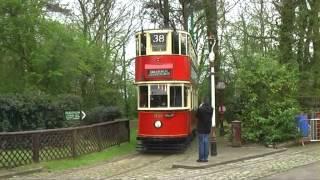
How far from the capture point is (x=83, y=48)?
31.6 meters

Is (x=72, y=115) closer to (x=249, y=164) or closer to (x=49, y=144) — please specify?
(x=49, y=144)

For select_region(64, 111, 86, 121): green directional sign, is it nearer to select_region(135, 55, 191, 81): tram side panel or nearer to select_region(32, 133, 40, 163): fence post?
select_region(135, 55, 191, 81): tram side panel

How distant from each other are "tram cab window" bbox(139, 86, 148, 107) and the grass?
197 cm

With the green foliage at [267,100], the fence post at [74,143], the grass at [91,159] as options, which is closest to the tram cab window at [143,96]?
the grass at [91,159]

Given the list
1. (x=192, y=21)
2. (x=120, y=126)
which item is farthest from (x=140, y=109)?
(x=192, y=21)

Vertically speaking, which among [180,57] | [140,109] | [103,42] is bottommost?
[140,109]

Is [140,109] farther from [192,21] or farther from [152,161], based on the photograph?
[192,21]

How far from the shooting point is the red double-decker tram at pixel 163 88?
22.1 metres

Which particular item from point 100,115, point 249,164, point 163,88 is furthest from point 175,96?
point 100,115

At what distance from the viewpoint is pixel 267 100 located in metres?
24.8

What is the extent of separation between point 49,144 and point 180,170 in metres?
4.43

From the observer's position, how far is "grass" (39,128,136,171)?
1848cm

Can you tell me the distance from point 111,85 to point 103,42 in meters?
5.40

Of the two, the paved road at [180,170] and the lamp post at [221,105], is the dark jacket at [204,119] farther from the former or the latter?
the lamp post at [221,105]
